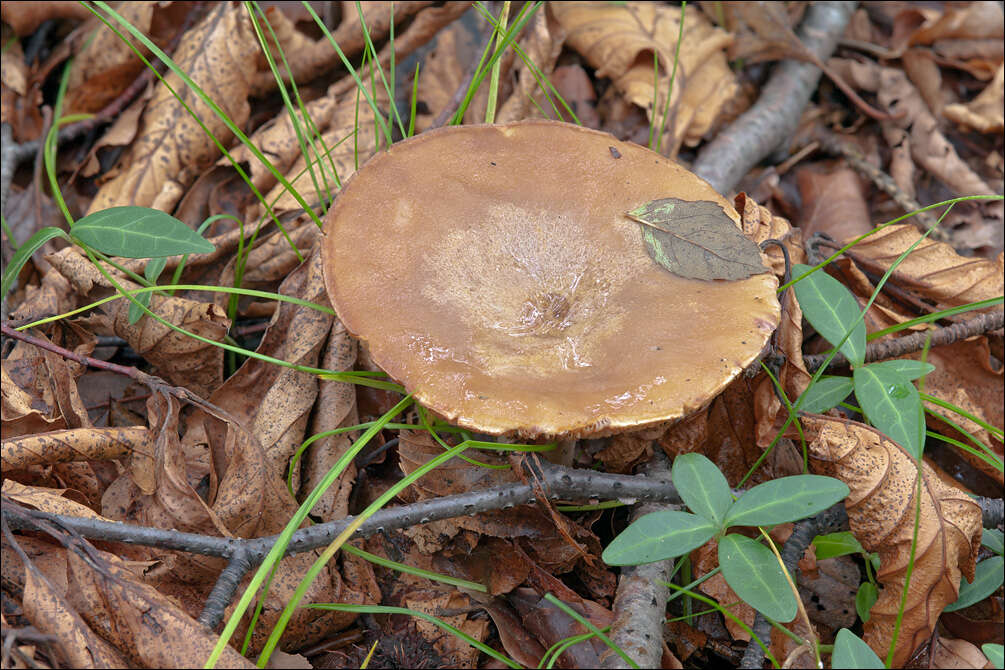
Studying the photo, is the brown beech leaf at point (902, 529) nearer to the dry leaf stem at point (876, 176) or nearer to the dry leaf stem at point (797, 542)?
the dry leaf stem at point (797, 542)

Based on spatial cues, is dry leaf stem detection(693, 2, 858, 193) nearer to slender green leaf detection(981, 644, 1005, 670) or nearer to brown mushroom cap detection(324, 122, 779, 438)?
brown mushroom cap detection(324, 122, 779, 438)

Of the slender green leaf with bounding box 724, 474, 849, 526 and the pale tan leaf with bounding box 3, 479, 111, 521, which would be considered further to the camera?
the pale tan leaf with bounding box 3, 479, 111, 521

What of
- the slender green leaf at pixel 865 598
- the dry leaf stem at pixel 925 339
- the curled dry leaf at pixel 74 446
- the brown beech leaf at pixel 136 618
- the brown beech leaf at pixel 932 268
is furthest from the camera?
the brown beech leaf at pixel 932 268

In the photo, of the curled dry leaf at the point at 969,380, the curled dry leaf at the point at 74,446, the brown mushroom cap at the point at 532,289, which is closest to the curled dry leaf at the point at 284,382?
the curled dry leaf at the point at 74,446

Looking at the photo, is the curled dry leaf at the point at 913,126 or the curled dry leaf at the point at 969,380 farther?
the curled dry leaf at the point at 913,126

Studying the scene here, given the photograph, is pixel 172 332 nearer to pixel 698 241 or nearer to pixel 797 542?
pixel 698 241

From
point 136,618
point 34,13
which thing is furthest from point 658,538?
point 34,13

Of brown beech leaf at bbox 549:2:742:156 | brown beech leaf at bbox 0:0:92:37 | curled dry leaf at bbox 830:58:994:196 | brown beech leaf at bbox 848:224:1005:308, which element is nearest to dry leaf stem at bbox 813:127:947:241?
curled dry leaf at bbox 830:58:994:196
